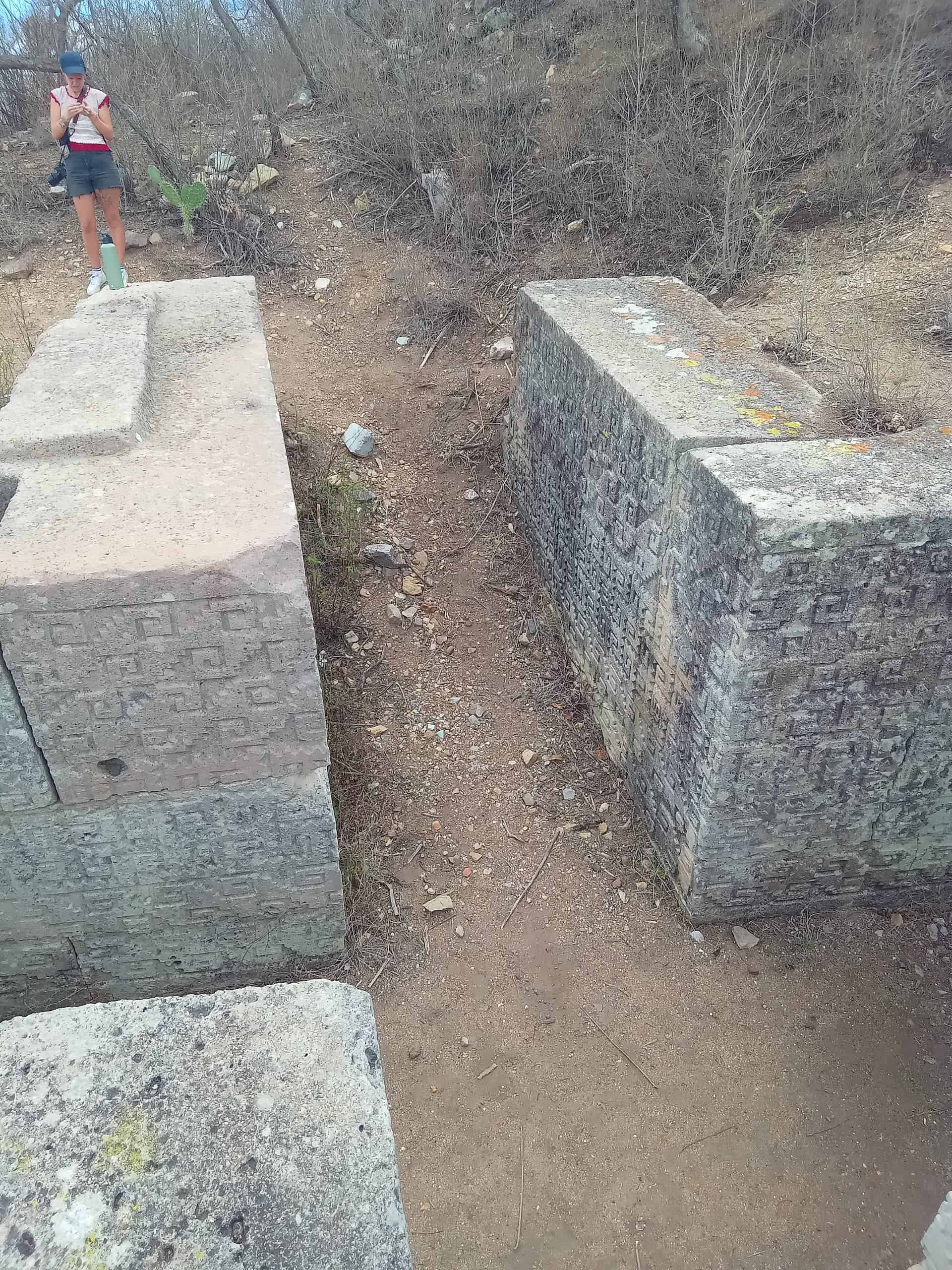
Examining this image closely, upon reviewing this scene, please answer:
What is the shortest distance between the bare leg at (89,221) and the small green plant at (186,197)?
0.85 meters

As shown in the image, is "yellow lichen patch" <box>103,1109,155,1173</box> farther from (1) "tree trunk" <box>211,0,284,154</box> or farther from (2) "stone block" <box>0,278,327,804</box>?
(1) "tree trunk" <box>211,0,284,154</box>

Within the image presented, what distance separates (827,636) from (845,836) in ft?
2.42

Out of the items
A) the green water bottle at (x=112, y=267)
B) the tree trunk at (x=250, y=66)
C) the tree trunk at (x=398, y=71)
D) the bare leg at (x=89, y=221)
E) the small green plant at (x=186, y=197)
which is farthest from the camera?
the tree trunk at (x=250, y=66)

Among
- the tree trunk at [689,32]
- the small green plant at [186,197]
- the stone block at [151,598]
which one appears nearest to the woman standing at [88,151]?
the small green plant at [186,197]

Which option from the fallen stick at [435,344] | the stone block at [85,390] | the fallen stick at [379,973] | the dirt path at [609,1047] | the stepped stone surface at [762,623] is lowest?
the dirt path at [609,1047]

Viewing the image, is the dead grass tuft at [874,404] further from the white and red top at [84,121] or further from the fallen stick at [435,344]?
the white and red top at [84,121]

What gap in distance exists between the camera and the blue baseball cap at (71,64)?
15.7 feet

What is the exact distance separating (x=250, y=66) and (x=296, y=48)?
43 centimetres

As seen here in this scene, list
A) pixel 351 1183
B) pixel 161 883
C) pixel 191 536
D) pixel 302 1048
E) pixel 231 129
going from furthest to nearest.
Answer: pixel 231 129 < pixel 161 883 < pixel 191 536 < pixel 302 1048 < pixel 351 1183

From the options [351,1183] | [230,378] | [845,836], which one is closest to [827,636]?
[845,836]

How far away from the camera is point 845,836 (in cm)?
271

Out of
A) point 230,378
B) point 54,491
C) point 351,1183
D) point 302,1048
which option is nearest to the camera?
point 351,1183

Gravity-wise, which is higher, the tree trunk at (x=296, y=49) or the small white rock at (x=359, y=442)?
the tree trunk at (x=296, y=49)

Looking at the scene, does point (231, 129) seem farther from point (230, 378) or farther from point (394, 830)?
point (394, 830)
